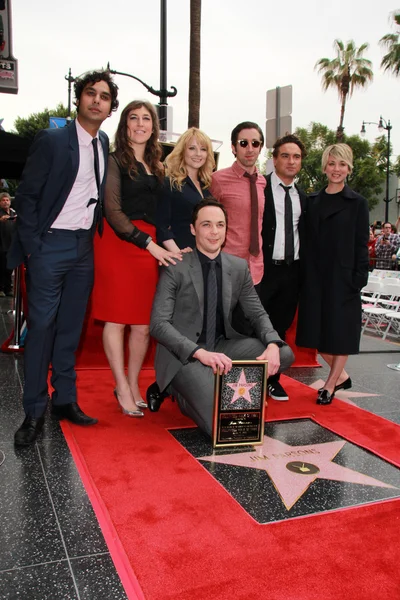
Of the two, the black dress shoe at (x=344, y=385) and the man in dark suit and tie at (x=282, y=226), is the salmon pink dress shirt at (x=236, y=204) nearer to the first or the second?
the man in dark suit and tie at (x=282, y=226)

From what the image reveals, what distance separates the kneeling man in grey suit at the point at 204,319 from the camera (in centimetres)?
317

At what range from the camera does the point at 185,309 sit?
11.0 ft

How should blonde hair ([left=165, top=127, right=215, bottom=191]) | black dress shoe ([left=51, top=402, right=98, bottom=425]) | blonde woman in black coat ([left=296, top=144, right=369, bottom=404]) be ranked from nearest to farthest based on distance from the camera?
1. black dress shoe ([left=51, top=402, right=98, bottom=425])
2. blonde hair ([left=165, top=127, right=215, bottom=191])
3. blonde woman in black coat ([left=296, top=144, right=369, bottom=404])

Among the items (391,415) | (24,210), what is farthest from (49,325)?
(391,415)

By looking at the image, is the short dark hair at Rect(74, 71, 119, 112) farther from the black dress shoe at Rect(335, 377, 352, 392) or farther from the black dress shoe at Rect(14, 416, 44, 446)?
the black dress shoe at Rect(335, 377, 352, 392)

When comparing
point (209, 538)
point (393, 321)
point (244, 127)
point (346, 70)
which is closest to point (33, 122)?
point (346, 70)

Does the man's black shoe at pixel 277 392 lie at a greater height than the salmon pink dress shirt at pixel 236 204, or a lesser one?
lesser

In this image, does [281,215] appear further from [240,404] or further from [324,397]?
[240,404]

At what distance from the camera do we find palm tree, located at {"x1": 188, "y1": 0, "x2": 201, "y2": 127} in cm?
1140

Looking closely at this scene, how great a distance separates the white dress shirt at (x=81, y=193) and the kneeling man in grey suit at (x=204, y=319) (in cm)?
61

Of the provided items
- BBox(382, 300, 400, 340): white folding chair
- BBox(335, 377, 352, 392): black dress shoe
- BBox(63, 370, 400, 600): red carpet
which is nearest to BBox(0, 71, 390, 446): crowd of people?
BBox(335, 377, 352, 392): black dress shoe

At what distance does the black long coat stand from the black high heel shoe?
327 mm

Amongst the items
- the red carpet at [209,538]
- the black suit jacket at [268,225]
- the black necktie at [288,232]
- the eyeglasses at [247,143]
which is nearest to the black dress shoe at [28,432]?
the red carpet at [209,538]

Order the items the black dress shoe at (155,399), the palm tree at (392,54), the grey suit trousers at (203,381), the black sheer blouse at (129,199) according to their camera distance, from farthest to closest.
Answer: the palm tree at (392,54) → the black dress shoe at (155,399) → the black sheer blouse at (129,199) → the grey suit trousers at (203,381)
